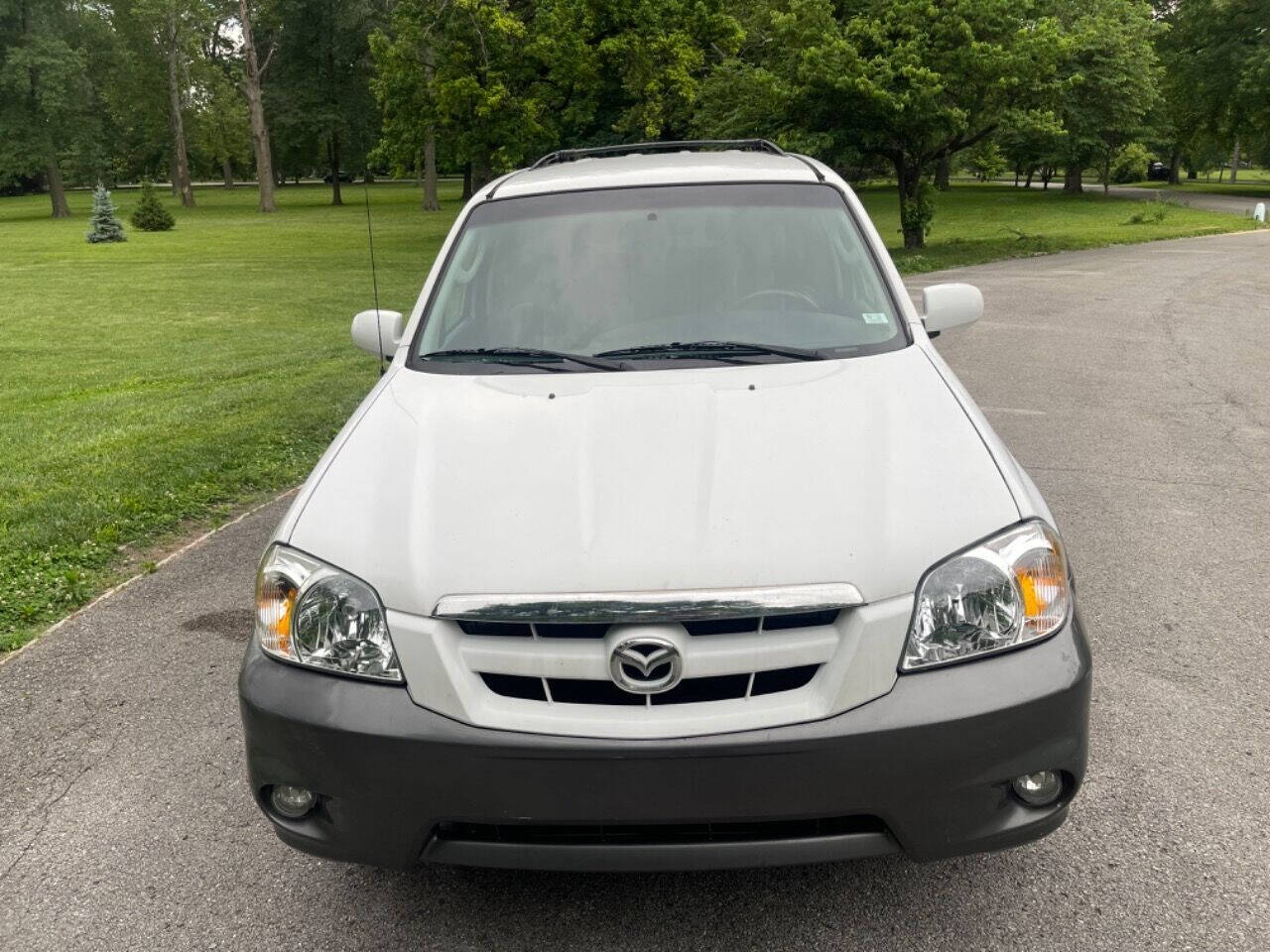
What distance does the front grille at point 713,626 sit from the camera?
7.57 feet

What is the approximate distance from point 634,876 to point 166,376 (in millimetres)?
9931

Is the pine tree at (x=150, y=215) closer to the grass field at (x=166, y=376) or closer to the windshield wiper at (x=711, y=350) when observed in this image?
the grass field at (x=166, y=376)

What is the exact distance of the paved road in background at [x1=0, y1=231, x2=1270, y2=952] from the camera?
8.76ft

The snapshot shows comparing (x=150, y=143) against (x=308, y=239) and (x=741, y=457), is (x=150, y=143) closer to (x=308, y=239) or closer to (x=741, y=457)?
(x=308, y=239)

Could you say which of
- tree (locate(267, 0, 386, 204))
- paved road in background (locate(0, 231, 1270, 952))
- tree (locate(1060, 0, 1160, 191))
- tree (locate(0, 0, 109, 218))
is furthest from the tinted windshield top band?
tree (locate(267, 0, 386, 204))

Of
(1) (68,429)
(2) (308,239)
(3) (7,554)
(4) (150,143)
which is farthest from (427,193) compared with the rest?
(3) (7,554)

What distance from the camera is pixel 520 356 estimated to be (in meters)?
3.46

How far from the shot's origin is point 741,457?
2.69 metres

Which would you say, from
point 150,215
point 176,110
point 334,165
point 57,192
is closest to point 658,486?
point 150,215

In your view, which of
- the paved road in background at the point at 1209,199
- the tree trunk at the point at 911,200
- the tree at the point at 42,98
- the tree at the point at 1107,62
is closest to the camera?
the tree at the point at 1107,62

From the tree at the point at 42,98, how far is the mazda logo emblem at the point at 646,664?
194ft

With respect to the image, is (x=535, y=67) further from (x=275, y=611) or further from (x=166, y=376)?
(x=275, y=611)

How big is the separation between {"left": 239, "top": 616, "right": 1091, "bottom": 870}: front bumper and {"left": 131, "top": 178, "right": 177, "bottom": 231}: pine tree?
41.4m

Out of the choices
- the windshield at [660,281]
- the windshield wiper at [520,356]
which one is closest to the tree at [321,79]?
→ the windshield at [660,281]
